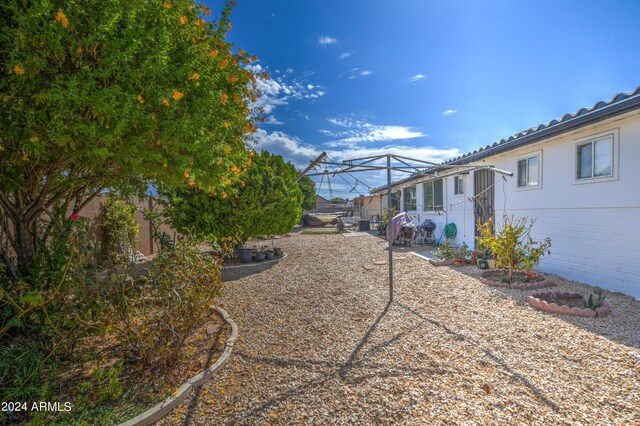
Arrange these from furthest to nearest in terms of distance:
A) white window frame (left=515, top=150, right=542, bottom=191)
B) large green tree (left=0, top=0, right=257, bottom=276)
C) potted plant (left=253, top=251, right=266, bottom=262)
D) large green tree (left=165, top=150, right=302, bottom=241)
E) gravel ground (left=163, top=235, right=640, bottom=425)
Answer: potted plant (left=253, top=251, right=266, bottom=262)
large green tree (left=165, top=150, right=302, bottom=241)
white window frame (left=515, top=150, right=542, bottom=191)
gravel ground (left=163, top=235, right=640, bottom=425)
large green tree (left=0, top=0, right=257, bottom=276)

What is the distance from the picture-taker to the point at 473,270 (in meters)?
8.32

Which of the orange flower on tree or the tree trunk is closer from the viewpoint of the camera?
the orange flower on tree

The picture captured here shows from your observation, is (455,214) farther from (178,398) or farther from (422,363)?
(178,398)

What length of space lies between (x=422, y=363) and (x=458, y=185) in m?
10.7

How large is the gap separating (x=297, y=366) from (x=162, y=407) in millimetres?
1416

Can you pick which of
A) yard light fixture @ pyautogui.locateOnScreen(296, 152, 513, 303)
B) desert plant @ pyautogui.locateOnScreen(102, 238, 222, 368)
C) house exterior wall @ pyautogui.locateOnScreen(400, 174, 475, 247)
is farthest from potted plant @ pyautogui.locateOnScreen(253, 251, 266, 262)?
house exterior wall @ pyautogui.locateOnScreen(400, 174, 475, 247)

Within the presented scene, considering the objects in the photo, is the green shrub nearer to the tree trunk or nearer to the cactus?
the tree trunk

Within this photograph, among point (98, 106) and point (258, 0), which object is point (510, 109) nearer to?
point (258, 0)

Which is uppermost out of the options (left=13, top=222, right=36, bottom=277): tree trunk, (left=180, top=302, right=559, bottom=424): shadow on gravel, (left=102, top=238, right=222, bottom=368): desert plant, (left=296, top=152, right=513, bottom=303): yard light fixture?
(left=296, top=152, right=513, bottom=303): yard light fixture

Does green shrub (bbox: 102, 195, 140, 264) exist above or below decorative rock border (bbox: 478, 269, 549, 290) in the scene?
above

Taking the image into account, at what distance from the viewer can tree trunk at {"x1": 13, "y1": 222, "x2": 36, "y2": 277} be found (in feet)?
13.2

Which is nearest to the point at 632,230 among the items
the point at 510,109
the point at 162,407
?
the point at 510,109

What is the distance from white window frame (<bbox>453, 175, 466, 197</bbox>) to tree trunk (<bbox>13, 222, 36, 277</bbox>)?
1266 cm

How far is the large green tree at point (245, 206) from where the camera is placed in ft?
30.6
